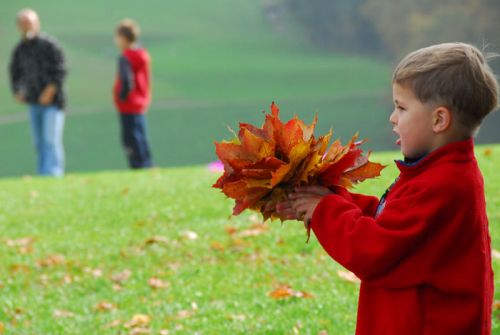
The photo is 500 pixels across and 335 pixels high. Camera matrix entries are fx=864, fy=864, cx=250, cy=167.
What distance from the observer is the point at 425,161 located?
7.88 ft

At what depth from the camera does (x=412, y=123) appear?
2.41 metres

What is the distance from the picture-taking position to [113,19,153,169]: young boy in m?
11.4

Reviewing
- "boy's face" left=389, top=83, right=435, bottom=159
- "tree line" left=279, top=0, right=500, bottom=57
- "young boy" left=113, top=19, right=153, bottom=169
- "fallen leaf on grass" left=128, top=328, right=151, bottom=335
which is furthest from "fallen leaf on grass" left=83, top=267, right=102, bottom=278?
"tree line" left=279, top=0, right=500, bottom=57

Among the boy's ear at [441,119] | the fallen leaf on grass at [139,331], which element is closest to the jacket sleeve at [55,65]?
the fallen leaf on grass at [139,331]

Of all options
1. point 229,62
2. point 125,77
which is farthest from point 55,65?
point 229,62

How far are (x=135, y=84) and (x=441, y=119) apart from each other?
947 centimetres

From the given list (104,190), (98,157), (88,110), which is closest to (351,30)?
(88,110)

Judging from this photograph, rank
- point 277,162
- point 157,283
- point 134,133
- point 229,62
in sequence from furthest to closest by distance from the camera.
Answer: point 229,62 < point 134,133 < point 157,283 < point 277,162

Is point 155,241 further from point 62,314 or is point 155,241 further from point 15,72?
point 15,72

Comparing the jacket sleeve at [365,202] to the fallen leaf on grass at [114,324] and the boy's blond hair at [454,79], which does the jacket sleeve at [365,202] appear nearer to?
the boy's blond hair at [454,79]

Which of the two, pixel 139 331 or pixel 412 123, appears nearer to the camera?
pixel 412 123

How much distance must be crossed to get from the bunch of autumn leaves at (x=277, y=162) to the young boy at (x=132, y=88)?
8.77 metres

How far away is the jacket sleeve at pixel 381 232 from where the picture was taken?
2314 mm

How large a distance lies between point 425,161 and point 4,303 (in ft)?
11.8
